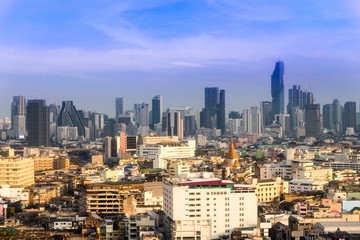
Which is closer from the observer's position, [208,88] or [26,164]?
[26,164]

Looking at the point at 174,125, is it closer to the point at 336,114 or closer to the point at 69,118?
the point at 69,118

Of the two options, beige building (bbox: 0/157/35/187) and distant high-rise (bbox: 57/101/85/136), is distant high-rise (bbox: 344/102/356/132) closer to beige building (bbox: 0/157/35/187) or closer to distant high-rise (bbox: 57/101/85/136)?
distant high-rise (bbox: 57/101/85/136)

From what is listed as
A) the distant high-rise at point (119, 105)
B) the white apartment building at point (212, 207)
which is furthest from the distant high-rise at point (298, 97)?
the white apartment building at point (212, 207)

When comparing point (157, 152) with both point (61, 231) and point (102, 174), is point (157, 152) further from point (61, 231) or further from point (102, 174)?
point (61, 231)

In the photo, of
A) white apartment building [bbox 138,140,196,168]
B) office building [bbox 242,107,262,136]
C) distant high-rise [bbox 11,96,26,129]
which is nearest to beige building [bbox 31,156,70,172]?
white apartment building [bbox 138,140,196,168]

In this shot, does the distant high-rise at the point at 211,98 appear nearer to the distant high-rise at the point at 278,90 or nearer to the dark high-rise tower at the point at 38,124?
the distant high-rise at the point at 278,90

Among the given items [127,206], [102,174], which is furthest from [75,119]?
[127,206]
